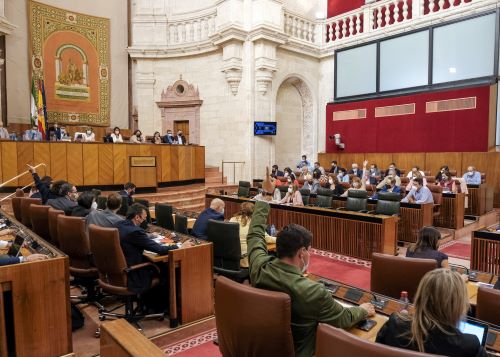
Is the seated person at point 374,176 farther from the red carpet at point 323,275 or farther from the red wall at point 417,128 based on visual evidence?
the red carpet at point 323,275

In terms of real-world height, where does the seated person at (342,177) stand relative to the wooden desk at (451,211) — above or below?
above

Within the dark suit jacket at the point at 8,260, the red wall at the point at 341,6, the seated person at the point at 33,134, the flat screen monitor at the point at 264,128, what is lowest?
the dark suit jacket at the point at 8,260

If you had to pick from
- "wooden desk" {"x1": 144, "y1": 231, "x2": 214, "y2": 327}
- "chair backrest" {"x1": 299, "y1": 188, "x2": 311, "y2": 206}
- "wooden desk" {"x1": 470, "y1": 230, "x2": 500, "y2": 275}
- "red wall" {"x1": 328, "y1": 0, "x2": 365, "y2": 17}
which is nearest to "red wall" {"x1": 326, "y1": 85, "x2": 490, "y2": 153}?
"red wall" {"x1": 328, "y1": 0, "x2": 365, "y2": 17}

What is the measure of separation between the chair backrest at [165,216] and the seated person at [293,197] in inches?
104

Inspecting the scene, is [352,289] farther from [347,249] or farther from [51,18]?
[51,18]

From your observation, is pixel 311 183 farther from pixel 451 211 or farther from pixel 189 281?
pixel 189 281

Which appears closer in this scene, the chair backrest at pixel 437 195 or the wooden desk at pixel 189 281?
the wooden desk at pixel 189 281

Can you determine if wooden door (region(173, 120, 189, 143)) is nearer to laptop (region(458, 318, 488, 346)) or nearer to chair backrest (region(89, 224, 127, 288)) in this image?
chair backrest (region(89, 224, 127, 288))

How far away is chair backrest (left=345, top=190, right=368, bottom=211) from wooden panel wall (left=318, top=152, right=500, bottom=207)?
192 inches

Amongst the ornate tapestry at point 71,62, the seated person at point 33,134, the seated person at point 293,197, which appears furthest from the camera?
the ornate tapestry at point 71,62

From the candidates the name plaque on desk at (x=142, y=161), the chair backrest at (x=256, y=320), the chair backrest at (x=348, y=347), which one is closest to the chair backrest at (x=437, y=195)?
the chair backrest at (x=256, y=320)

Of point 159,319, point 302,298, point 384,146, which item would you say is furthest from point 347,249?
point 384,146

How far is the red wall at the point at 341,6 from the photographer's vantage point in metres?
12.9

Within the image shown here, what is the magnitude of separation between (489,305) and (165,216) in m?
3.91
